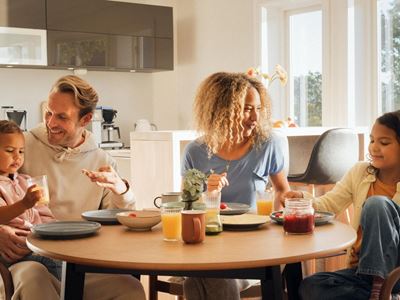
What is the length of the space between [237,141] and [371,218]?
0.75 m

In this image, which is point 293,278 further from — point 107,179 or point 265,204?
point 107,179

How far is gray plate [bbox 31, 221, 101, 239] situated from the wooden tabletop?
2cm

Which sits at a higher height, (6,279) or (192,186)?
A: (192,186)

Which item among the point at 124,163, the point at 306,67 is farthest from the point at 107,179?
the point at 306,67

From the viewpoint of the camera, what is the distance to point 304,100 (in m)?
5.66

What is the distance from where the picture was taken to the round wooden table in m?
1.51

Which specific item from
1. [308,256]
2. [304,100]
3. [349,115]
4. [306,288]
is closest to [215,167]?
[306,288]

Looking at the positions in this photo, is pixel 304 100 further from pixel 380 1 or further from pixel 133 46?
pixel 133 46

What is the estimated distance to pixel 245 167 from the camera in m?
2.56

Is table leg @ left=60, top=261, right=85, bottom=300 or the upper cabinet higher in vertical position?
the upper cabinet

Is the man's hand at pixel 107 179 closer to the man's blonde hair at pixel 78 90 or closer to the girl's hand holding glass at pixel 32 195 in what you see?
the girl's hand holding glass at pixel 32 195

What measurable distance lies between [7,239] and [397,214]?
4.07ft

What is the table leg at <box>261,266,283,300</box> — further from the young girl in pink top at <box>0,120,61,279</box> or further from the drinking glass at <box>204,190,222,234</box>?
the young girl in pink top at <box>0,120,61,279</box>

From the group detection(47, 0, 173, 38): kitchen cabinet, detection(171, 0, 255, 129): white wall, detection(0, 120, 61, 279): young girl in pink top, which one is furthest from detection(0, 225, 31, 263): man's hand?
detection(171, 0, 255, 129): white wall
